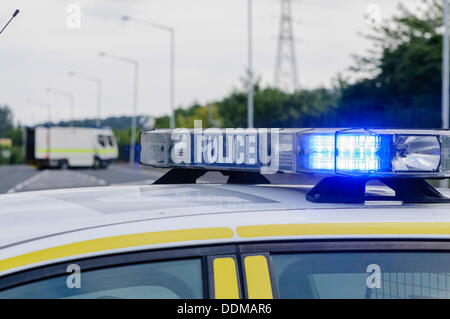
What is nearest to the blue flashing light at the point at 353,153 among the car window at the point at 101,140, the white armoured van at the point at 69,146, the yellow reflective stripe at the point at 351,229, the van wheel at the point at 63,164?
the yellow reflective stripe at the point at 351,229

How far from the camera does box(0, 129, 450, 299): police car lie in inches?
60.3

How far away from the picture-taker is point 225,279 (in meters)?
1.53

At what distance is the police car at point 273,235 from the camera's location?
1.53m

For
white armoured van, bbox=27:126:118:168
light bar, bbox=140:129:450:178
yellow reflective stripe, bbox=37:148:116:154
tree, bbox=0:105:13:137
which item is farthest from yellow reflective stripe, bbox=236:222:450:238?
tree, bbox=0:105:13:137

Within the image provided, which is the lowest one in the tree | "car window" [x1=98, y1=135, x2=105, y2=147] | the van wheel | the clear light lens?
the van wheel

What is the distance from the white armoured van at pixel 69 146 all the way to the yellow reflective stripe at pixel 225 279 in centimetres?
4871

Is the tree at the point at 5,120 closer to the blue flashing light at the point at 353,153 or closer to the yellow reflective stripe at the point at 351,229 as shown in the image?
the blue flashing light at the point at 353,153

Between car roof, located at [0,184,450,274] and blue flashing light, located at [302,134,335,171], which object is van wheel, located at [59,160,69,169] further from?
blue flashing light, located at [302,134,335,171]

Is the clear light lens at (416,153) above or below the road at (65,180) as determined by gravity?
above

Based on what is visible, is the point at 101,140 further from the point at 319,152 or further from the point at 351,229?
the point at 351,229

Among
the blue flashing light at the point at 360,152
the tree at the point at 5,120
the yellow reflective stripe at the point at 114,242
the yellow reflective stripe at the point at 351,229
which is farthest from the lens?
the tree at the point at 5,120

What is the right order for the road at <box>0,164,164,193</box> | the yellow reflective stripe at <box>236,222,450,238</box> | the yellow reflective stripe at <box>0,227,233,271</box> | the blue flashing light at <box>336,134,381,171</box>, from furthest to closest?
1. the road at <box>0,164,164,193</box>
2. the blue flashing light at <box>336,134,381,171</box>
3. the yellow reflective stripe at <box>236,222,450,238</box>
4. the yellow reflective stripe at <box>0,227,233,271</box>

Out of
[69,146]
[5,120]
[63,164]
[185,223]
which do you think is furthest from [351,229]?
[5,120]
